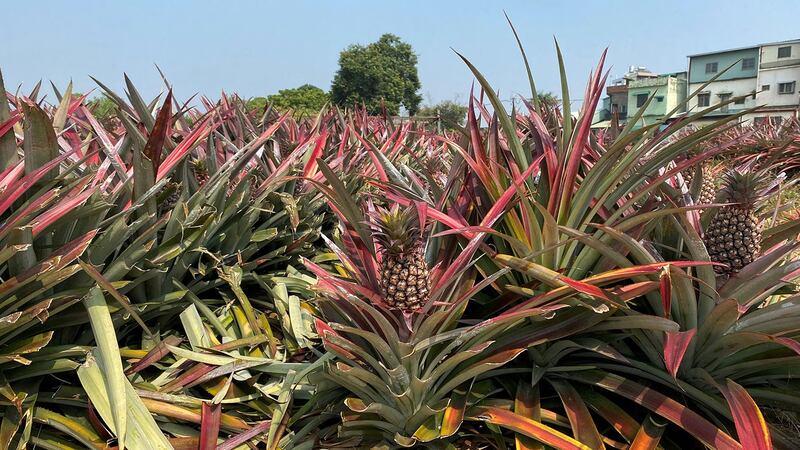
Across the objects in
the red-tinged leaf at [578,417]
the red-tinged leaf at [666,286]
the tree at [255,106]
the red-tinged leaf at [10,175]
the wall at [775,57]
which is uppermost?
the wall at [775,57]

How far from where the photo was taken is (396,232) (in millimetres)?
1207

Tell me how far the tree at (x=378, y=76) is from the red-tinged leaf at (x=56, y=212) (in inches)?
2297

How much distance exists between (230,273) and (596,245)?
137cm

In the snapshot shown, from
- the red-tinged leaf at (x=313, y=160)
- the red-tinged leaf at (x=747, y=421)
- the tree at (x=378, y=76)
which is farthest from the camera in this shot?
the tree at (x=378, y=76)

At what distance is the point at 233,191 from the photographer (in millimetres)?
2078

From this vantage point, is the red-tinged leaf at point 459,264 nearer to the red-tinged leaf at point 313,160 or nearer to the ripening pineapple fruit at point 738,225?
the ripening pineapple fruit at point 738,225

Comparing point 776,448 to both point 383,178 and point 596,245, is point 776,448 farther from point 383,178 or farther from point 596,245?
point 383,178

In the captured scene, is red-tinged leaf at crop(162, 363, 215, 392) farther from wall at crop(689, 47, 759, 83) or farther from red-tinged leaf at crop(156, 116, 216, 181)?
wall at crop(689, 47, 759, 83)

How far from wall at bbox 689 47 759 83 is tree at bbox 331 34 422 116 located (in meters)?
28.9

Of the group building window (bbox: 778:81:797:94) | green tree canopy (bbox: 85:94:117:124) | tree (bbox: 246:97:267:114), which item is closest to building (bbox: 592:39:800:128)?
building window (bbox: 778:81:797:94)

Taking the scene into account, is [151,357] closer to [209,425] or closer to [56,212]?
[209,425]

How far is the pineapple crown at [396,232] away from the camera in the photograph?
47.1 inches

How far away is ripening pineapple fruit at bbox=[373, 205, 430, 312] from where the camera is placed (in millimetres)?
1229

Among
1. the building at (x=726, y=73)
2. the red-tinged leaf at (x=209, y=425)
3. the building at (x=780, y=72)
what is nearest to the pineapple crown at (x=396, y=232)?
the red-tinged leaf at (x=209, y=425)
